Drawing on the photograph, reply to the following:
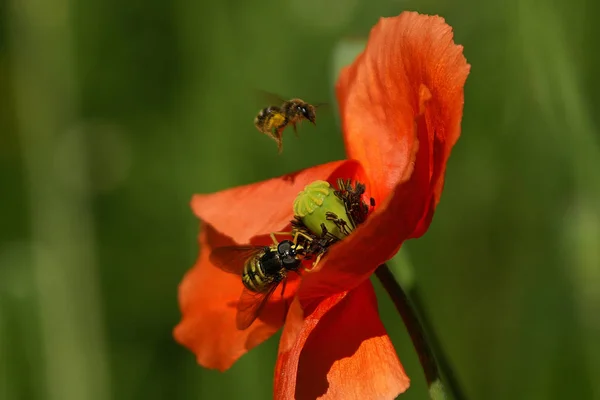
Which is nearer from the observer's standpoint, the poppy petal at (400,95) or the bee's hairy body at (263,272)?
the poppy petal at (400,95)

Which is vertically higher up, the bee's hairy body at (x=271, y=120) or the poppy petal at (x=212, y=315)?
the bee's hairy body at (x=271, y=120)

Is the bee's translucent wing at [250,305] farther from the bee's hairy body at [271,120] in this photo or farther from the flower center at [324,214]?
the bee's hairy body at [271,120]

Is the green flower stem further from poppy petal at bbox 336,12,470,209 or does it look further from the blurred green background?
the blurred green background

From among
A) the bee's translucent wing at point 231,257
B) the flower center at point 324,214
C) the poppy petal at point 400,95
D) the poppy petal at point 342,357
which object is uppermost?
the poppy petal at point 400,95

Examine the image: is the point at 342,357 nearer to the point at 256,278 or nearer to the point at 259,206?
the point at 256,278

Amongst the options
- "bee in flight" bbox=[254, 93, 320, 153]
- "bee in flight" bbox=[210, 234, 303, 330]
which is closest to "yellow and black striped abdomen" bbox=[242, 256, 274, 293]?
"bee in flight" bbox=[210, 234, 303, 330]

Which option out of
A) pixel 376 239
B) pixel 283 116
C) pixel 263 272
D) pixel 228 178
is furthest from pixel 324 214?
pixel 228 178

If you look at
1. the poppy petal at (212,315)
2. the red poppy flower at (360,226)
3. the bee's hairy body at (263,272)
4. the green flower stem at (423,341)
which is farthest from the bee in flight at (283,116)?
the green flower stem at (423,341)
